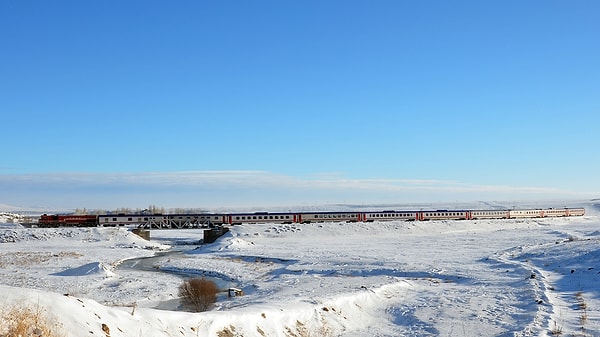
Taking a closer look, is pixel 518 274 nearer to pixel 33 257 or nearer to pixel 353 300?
pixel 353 300

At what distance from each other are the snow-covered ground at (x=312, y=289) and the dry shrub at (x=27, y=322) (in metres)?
0.19

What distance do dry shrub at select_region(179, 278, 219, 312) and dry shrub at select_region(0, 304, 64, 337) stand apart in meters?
10.3

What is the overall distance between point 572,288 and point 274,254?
22609mm

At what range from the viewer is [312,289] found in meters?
20.8

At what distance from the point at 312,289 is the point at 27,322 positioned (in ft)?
45.5

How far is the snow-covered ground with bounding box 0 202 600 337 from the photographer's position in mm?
11008

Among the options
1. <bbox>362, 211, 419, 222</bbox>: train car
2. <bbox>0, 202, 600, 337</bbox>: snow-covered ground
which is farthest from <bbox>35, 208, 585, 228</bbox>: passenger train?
<bbox>0, 202, 600, 337</bbox>: snow-covered ground

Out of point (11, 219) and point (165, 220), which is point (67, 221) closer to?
point (165, 220)

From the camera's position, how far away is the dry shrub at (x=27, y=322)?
7.45 m

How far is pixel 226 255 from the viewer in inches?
1588

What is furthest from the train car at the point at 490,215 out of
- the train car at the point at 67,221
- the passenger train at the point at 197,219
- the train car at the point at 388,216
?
the train car at the point at 67,221

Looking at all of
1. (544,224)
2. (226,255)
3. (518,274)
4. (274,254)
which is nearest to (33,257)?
(226,255)

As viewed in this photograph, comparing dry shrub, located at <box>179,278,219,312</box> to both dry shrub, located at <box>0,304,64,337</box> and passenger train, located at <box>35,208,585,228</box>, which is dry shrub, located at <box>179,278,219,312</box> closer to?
dry shrub, located at <box>0,304,64,337</box>

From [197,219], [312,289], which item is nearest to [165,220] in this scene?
[197,219]
